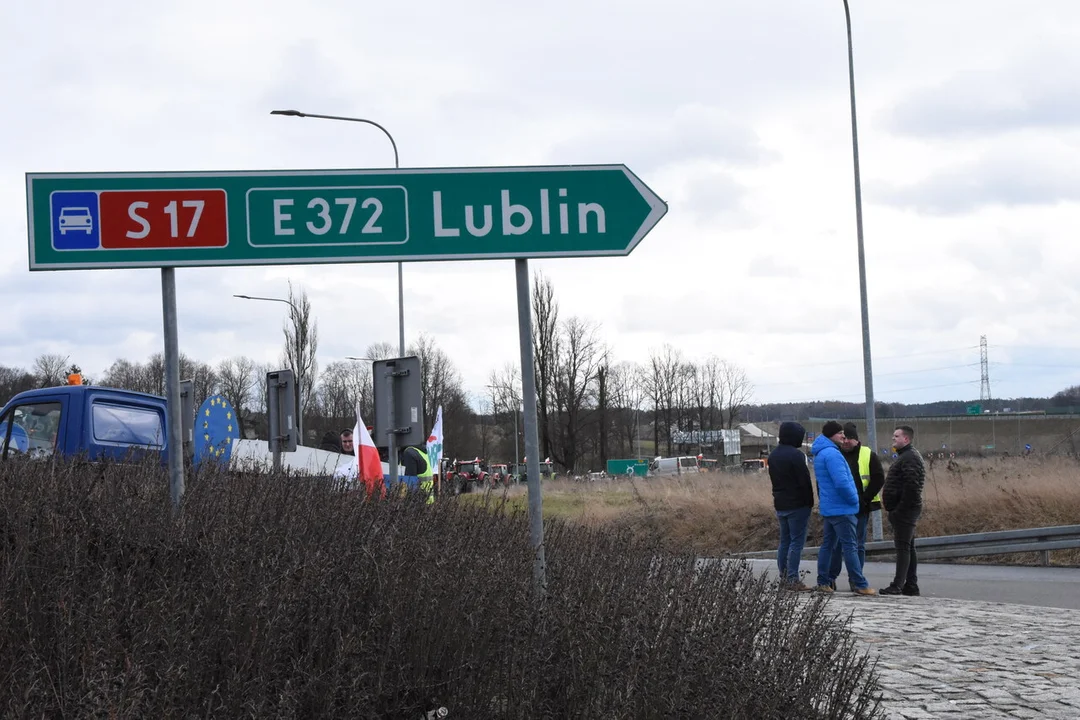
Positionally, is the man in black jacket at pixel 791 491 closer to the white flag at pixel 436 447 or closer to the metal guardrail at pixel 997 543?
the metal guardrail at pixel 997 543

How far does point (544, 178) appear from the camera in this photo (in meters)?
6.09

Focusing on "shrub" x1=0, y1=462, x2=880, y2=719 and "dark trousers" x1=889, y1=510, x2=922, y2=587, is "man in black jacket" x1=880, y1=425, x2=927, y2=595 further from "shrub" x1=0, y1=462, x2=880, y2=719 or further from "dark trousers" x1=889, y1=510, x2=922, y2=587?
"shrub" x1=0, y1=462, x2=880, y2=719

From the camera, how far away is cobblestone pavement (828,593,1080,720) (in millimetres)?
6496

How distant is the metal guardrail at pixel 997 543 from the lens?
16375 millimetres

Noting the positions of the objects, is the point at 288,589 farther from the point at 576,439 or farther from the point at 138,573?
the point at 576,439

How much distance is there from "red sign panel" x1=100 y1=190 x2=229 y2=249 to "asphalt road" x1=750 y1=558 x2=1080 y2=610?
715 cm

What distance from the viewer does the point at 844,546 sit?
498 inches

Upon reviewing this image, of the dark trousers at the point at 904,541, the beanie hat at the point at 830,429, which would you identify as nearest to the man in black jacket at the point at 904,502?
the dark trousers at the point at 904,541

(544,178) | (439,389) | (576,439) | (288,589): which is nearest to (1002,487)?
(544,178)

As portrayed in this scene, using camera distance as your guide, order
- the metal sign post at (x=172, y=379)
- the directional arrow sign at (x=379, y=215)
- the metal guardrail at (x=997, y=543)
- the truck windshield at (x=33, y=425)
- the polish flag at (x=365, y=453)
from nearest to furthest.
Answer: the directional arrow sign at (x=379, y=215) → the metal sign post at (x=172, y=379) → the truck windshield at (x=33, y=425) → the polish flag at (x=365, y=453) → the metal guardrail at (x=997, y=543)

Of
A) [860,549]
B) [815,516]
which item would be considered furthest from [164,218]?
[815,516]

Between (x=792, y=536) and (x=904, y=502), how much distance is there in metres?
1.27

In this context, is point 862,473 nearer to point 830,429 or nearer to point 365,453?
point 830,429

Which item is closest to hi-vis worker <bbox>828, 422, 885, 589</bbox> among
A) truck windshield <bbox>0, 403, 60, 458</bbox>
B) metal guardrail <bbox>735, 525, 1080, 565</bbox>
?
metal guardrail <bbox>735, 525, 1080, 565</bbox>
